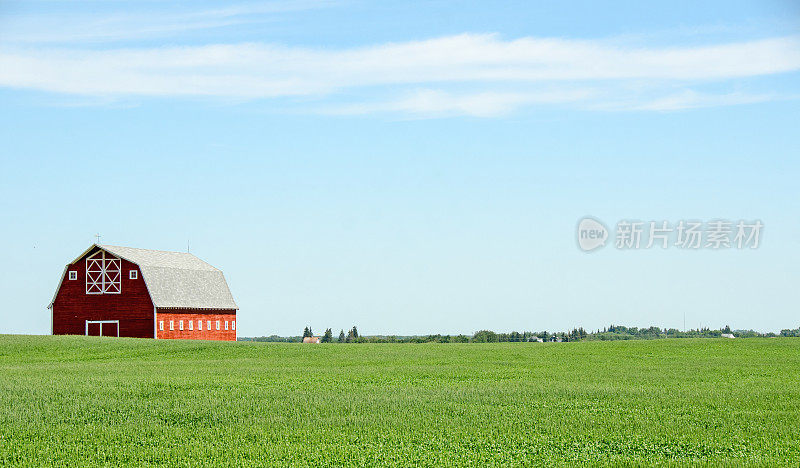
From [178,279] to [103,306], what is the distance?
227 inches

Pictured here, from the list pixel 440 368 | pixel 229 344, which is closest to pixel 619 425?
pixel 440 368

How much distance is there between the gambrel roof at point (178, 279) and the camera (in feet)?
203

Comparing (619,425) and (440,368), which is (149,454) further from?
(440,368)

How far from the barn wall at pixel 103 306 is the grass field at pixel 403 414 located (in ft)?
86.9

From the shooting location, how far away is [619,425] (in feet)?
57.8

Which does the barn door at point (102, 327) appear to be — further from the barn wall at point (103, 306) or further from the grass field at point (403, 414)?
the grass field at point (403, 414)

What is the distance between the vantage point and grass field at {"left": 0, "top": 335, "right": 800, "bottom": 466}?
49.4 ft

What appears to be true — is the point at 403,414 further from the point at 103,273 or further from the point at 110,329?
the point at 103,273

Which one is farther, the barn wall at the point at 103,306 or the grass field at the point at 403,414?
the barn wall at the point at 103,306

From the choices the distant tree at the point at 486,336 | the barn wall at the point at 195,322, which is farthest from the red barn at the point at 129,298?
the distant tree at the point at 486,336

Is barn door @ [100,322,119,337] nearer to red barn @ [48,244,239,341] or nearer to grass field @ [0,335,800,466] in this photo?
red barn @ [48,244,239,341]

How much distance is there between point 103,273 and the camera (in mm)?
62688

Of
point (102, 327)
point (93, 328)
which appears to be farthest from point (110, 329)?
point (93, 328)

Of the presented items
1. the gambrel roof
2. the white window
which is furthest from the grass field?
the white window
